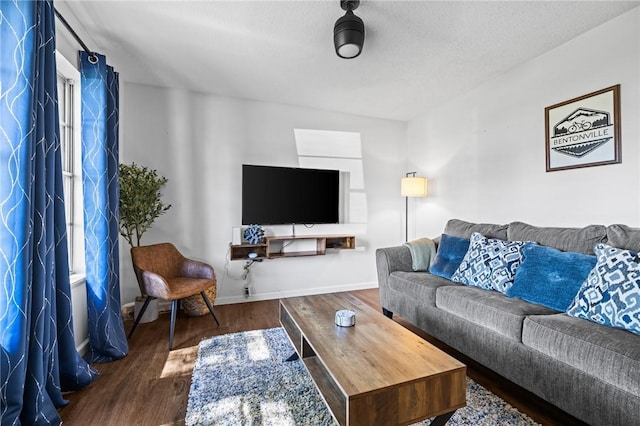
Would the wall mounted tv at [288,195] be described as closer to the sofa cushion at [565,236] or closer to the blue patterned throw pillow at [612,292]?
the sofa cushion at [565,236]

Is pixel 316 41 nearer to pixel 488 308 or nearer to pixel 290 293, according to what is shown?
pixel 488 308

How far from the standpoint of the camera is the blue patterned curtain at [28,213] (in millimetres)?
1260

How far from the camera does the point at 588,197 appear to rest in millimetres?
2287

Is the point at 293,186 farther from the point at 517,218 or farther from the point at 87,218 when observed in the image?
the point at 517,218

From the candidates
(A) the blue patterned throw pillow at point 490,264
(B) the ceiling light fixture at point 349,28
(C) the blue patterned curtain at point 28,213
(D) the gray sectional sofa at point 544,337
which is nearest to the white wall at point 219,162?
(D) the gray sectional sofa at point 544,337

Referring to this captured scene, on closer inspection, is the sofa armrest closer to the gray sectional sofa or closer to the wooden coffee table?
the gray sectional sofa

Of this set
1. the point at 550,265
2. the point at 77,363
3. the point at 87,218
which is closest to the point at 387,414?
the point at 550,265

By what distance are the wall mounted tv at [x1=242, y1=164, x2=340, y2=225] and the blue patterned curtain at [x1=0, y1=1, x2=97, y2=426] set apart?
190 cm

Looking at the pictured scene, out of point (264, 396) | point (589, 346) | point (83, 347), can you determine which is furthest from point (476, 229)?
point (83, 347)

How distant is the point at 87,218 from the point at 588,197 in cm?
363

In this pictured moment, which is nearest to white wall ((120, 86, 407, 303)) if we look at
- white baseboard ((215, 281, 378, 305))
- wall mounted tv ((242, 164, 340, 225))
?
white baseboard ((215, 281, 378, 305))

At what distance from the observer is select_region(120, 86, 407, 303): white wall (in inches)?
126

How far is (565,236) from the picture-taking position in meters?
2.06

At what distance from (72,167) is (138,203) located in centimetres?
56
